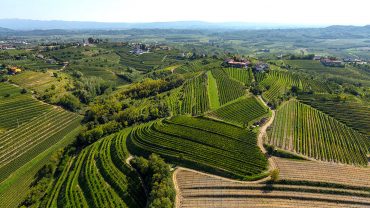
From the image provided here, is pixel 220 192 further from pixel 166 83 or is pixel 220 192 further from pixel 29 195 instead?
pixel 166 83

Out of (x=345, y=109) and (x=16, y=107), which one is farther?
(x=16, y=107)

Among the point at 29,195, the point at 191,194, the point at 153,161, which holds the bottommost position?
the point at 29,195

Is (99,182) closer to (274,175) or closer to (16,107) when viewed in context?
(274,175)

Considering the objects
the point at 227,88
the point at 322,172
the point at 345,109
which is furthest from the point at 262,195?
the point at 227,88

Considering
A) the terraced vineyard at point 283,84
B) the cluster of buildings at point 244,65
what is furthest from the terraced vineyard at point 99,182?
the cluster of buildings at point 244,65

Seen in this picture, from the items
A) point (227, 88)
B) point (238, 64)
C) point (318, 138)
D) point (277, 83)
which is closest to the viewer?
point (318, 138)

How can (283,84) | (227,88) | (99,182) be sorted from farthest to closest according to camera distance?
(283,84), (227,88), (99,182)

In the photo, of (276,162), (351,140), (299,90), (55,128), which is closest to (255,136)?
(276,162)
